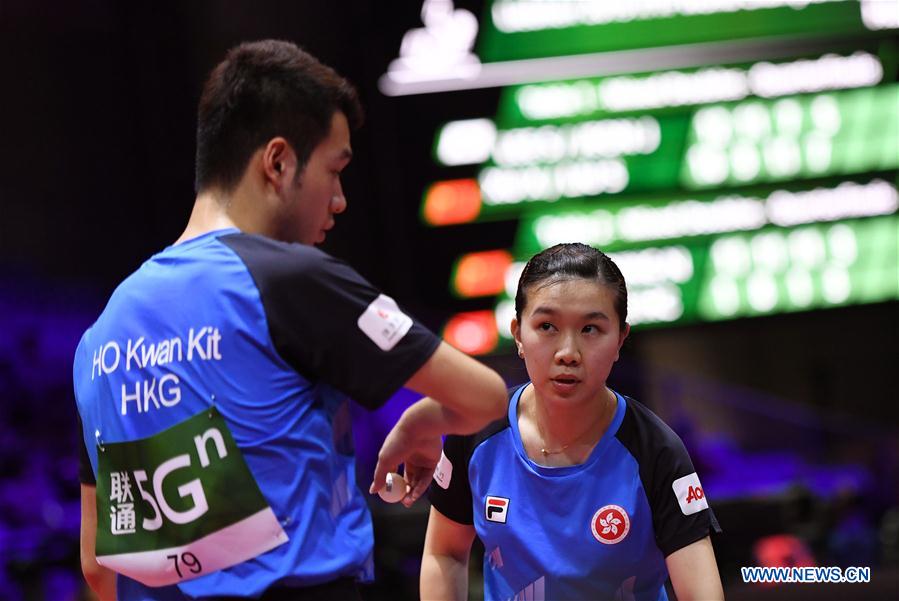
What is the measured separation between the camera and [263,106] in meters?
1.81

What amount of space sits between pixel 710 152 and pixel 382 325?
4.70 meters

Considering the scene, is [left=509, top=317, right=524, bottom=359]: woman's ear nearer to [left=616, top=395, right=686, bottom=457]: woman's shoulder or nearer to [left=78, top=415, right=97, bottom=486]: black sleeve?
[left=616, top=395, right=686, bottom=457]: woman's shoulder

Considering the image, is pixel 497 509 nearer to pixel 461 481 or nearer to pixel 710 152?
pixel 461 481

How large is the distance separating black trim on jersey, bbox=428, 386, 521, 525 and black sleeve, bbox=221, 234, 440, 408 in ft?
2.77

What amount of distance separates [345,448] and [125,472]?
34cm

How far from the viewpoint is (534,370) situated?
2383mm

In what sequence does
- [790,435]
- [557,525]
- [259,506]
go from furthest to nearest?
[790,435], [557,525], [259,506]

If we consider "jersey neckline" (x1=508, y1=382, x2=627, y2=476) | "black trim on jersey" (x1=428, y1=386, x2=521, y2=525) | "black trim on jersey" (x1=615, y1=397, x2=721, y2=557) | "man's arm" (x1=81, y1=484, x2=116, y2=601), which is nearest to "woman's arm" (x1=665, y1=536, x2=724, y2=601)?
"black trim on jersey" (x1=615, y1=397, x2=721, y2=557)

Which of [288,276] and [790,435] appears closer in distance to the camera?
[288,276]

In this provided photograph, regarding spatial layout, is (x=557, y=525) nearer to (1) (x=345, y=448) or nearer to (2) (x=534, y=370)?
(2) (x=534, y=370)

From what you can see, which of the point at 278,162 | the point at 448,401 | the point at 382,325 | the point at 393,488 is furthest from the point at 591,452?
the point at 278,162

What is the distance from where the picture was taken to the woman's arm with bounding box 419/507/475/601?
2473 mm

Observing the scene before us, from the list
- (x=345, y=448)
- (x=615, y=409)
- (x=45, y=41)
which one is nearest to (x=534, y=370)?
(x=615, y=409)

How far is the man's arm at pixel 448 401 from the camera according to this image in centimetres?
171
